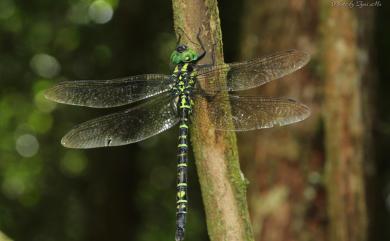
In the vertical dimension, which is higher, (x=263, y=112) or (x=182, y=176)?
(x=263, y=112)

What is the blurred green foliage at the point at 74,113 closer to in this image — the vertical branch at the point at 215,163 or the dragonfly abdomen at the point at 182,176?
the dragonfly abdomen at the point at 182,176

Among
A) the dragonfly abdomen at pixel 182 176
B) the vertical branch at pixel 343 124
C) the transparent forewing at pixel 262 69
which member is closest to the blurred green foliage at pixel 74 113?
the vertical branch at pixel 343 124

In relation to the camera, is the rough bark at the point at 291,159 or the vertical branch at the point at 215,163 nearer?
the vertical branch at the point at 215,163

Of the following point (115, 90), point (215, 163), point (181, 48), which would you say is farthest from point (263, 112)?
point (215, 163)

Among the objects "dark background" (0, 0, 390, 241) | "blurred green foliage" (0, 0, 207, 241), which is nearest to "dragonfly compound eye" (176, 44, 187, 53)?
"dark background" (0, 0, 390, 241)

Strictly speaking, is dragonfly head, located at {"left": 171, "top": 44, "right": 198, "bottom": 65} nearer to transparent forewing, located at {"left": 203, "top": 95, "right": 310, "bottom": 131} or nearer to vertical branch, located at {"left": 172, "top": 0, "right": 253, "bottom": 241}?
vertical branch, located at {"left": 172, "top": 0, "right": 253, "bottom": 241}

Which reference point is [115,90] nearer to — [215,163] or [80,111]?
[215,163]

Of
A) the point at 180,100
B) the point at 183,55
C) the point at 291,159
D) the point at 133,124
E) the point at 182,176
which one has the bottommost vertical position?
the point at 291,159
